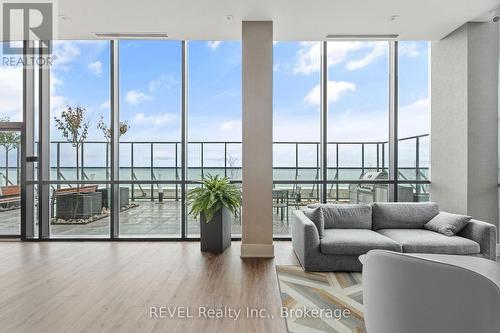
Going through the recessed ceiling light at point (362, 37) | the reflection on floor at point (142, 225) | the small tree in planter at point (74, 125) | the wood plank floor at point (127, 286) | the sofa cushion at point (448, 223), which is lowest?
the wood plank floor at point (127, 286)

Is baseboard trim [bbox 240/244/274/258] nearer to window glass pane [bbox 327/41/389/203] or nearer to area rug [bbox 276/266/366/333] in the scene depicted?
area rug [bbox 276/266/366/333]

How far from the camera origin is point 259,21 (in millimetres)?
4266

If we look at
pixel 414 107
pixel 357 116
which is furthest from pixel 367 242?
pixel 414 107

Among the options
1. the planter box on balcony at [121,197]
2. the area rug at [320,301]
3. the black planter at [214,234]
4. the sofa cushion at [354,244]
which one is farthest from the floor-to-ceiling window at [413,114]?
the planter box on balcony at [121,197]

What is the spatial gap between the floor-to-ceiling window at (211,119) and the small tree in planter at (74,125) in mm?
1693

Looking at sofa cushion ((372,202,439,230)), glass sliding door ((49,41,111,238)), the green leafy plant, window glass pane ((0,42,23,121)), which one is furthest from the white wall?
window glass pane ((0,42,23,121))

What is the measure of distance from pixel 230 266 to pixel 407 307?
2.55 meters

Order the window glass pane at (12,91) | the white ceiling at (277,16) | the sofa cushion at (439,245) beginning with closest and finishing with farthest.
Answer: the sofa cushion at (439,245), the white ceiling at (277,16), the window glass pane at (12,91)

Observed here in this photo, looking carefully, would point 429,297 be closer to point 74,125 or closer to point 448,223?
point 448,223

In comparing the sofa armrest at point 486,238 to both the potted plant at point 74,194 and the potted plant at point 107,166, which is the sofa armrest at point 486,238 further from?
the potted plant at point 74,194

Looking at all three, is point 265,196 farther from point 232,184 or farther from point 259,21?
point 259,21

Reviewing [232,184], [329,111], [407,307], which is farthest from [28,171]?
[407,307]

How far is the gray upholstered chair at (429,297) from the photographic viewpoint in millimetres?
1354

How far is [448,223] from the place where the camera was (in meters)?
3.85
